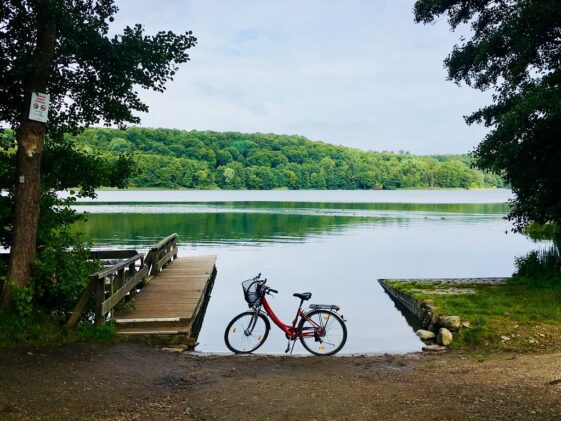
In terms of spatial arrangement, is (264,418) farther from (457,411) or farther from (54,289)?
(54,289)

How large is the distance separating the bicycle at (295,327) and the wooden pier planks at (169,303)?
1016 mm

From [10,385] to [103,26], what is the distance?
19.7 ft

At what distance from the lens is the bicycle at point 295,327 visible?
9188 millimetres

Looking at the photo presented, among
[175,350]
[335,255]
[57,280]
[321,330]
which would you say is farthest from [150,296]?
[335,255]

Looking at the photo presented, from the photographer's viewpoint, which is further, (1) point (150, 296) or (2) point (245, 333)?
(1) point (150, 296)

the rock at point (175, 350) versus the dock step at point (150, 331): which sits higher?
the dock step at point (150, 331)

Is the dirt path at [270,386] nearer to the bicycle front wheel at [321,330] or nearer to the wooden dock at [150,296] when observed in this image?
the bicycle front wheel at [321,330]

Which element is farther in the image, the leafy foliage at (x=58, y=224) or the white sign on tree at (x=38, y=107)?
the leafy foliage at (x=58, y=224)

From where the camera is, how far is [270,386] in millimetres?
6758

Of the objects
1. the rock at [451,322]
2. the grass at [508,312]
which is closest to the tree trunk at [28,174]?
the grass at [508,312]

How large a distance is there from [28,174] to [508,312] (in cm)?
943

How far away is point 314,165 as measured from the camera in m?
163

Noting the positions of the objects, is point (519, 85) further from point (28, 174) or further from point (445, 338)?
point (28, 174)

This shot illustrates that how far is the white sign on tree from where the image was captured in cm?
860
